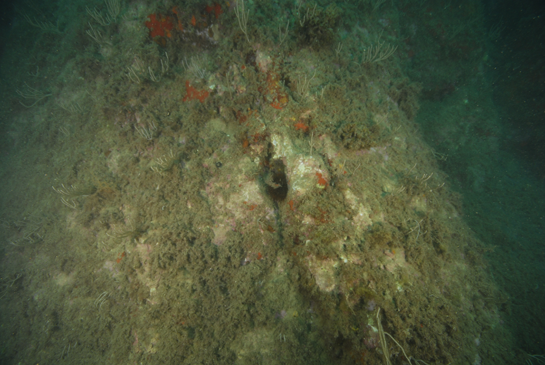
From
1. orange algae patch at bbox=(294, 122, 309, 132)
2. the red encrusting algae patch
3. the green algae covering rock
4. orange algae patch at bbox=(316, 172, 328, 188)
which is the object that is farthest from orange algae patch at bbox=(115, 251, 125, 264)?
the red encrusting algae patch

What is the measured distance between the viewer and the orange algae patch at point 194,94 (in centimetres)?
484

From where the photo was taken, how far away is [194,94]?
192 inches

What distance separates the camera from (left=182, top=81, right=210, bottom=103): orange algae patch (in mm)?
4836

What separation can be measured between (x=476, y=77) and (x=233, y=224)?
36.5ft

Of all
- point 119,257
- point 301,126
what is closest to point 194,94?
point 301,126

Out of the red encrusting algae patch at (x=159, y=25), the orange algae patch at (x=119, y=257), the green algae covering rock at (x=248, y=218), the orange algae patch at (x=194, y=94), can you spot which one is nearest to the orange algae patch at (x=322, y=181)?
the green algae covering rock at (x=248, y=218)

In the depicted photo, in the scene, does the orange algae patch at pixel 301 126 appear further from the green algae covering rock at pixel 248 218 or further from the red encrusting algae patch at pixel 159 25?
the red encrusting algae patch at pixel 159 25

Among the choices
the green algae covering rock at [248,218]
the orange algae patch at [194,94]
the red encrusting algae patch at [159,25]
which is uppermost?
the red encrusting algae patch at [159,25]

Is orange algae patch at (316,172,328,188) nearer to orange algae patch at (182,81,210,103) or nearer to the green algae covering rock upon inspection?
the green algae covering rock

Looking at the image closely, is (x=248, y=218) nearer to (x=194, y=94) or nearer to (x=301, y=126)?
(x=301, y=126)

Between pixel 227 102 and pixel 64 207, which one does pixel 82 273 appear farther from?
pixel 227 102

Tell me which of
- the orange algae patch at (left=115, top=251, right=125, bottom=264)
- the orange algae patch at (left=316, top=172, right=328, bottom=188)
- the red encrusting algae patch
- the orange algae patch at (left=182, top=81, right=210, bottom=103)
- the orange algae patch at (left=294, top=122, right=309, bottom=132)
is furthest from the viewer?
the red encrusting algae patch

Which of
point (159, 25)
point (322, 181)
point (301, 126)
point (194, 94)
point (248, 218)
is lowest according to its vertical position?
point (248, 218)

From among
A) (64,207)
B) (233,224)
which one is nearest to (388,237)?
(233,224)
